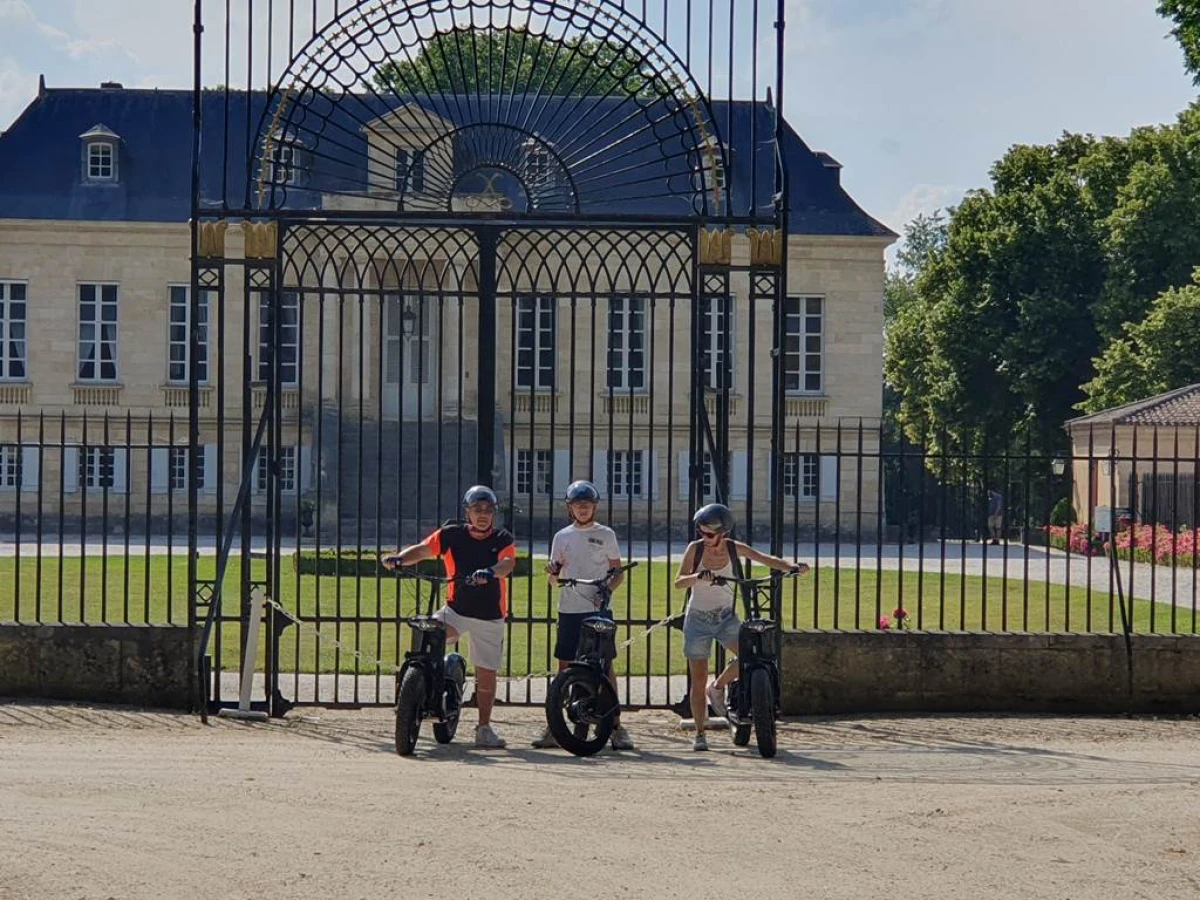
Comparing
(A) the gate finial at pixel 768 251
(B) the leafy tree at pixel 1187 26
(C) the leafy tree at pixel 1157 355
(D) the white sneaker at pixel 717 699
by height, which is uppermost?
(B) the leafy tree at pixel 1187 26

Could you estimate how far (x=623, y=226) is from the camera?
11289 millimetres

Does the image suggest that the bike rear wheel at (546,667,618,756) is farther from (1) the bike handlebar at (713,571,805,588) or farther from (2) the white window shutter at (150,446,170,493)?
(2) the white window shutter at (150,446,170,493)

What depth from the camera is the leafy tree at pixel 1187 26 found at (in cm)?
2678

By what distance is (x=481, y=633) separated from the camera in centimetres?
1019

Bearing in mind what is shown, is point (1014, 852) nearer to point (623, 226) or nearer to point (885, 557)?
point (623, 226)

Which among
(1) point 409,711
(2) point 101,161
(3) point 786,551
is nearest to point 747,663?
(1) point 409,711

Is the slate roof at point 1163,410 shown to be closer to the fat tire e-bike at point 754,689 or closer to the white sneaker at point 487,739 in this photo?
the fat tire e-bike at point 754,689

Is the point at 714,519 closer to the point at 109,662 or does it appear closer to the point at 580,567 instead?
the point at 580,567

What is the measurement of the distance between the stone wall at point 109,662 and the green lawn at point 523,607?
175cm

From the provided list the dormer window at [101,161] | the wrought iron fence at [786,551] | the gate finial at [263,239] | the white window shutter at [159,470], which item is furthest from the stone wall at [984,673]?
the dormer window at [101,161]

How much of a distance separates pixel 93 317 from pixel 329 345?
26.4ft

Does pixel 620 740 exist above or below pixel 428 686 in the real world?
below

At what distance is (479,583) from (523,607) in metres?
9.57

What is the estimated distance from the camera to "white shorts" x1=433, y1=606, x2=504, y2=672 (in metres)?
10.2
